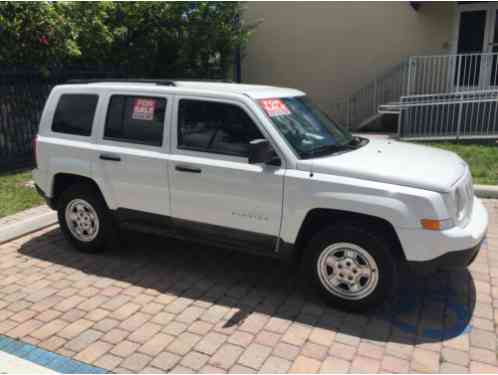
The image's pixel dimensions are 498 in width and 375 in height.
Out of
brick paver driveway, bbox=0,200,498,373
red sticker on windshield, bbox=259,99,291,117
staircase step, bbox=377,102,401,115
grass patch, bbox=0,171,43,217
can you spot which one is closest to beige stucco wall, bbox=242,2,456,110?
staircase step, bbox=377,102,401,115

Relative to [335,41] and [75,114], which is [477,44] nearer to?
[335,41]

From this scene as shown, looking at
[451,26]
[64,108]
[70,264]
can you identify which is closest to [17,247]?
[70,264]

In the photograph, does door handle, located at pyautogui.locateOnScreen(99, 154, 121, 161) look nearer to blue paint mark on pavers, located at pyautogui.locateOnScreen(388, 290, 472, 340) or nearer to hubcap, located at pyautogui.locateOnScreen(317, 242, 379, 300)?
hubcap, located at pyautogui.locateOnScreen(317, 242, 379, 300)

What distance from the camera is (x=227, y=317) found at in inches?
152

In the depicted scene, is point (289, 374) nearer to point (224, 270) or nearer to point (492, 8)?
point (224, 270)

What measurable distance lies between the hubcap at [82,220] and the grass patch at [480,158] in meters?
6.03

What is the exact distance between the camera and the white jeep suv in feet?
11.6

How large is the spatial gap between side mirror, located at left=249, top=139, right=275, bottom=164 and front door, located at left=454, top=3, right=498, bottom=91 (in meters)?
9.82

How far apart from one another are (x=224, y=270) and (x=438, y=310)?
2.07 metres

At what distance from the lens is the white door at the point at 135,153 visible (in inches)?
175

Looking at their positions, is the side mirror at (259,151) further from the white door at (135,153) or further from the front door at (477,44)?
the front door at (477,44)

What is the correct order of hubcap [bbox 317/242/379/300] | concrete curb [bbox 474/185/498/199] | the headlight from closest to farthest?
the headlight, hubcap [bbox 317/242/379/300], concrete curb [bbox 474/185/498/199]

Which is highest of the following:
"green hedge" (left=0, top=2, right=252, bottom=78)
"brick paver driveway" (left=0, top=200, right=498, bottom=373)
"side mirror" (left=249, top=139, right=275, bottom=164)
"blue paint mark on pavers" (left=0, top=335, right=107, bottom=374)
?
"green hedge" (left=0, top=2, right=252, bottom=78)

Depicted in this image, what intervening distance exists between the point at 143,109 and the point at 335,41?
11119mm
